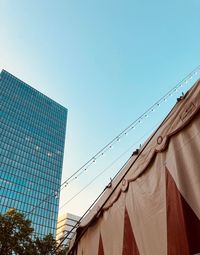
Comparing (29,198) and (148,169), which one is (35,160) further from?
(148,169)

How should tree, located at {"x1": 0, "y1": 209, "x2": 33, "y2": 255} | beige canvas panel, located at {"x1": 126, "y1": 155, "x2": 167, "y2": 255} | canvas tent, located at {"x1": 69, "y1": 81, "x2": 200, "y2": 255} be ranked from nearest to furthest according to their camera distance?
canvas tent, located at {"x1": 69, "y1": 81, "x2": 200, "y2": 255} < beige canvas panel, located at {"x1": 126, "y1": 155, "x2": 167, "y2": 255} < tree, located at {"x1": 0, "y1": 209, "x2": 33, "y2": 255}

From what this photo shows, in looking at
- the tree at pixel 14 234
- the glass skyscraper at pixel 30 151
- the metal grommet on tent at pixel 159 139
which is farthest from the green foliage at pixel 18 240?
the glass skyscraper at pixel 30 151

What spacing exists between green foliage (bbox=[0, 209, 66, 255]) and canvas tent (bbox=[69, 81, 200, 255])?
14.4 m

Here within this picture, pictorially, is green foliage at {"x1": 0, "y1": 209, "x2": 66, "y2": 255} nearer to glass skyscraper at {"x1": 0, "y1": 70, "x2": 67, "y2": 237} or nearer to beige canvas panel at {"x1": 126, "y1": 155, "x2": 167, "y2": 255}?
beige canvas panel at {"x1": 126, "y1": 155, "x2": 167, "y2": 255}

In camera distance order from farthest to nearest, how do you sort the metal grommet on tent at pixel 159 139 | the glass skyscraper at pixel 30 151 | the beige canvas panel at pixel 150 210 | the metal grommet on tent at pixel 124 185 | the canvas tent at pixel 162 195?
1. the glass skyscraper at pixel 30 151
2. the metal grommet on tent at pixel 124 185
3. the metal grommet on tent at pixel 159 139
4. the beige canvas panel at pixel 150 210
5. the canvas tent at pixel 162 195

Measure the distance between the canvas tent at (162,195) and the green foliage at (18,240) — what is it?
1438 centimetres

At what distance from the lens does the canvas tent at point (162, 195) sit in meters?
2.02

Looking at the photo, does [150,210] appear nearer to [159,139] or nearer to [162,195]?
[162,195]

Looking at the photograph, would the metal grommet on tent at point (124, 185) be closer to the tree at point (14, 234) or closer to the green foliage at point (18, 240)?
the green foliage at point (18, 240)

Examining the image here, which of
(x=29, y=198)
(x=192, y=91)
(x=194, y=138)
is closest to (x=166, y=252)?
(x=194, y=138)

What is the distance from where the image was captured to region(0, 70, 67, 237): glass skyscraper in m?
75.2

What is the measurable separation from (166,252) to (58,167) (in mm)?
94182

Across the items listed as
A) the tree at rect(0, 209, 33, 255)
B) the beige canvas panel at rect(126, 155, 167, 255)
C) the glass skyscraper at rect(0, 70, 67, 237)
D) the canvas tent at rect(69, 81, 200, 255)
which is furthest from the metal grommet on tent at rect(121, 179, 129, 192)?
the glass skyscraper at rect(0, 70, 67, 237)

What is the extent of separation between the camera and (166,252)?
6.93ft
